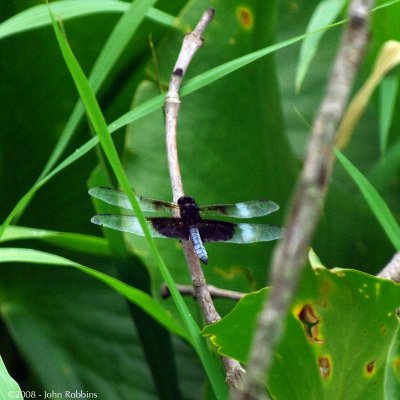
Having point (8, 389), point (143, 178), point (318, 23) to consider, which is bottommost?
point (8, 389)

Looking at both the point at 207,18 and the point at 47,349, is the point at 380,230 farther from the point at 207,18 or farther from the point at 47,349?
the point at 47,349

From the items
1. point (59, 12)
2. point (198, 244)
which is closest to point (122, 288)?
point (198, 244)

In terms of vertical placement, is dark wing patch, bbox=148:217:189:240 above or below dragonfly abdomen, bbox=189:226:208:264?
above

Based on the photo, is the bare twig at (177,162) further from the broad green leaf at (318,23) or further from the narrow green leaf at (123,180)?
the broad green leaf at (318,23)

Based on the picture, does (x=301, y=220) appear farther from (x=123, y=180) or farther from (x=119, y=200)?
(x=119, y=200)

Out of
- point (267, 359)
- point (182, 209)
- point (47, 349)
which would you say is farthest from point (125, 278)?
point (267, 359)

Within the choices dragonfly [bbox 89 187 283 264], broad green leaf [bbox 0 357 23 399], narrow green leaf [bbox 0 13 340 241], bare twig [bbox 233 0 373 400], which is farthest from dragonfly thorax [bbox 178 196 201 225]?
bare twig [bbox 233 0 373 400]

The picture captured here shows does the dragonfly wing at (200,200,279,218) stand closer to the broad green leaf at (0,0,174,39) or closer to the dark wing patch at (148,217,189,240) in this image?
the dark wing patch at (148,217,189,240)
